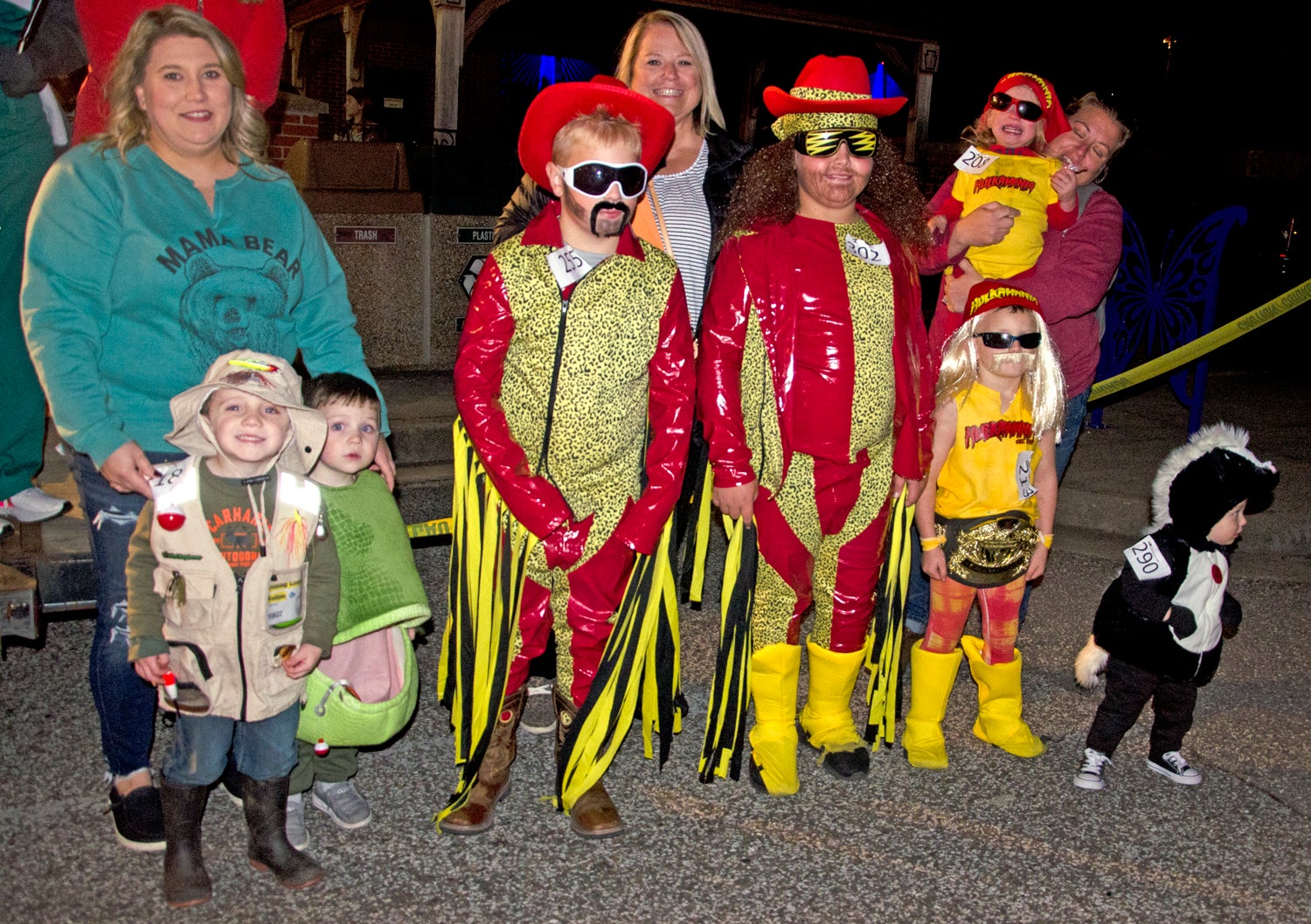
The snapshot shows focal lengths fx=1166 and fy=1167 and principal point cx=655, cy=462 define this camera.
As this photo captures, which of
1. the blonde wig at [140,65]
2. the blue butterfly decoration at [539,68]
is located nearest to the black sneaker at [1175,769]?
the blonde wig at [140,65]

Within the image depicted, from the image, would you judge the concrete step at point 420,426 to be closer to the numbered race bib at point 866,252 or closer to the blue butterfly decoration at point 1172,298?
the numbered race bib at point 866,252

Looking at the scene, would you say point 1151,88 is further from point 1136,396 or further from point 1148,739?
point 1148,739

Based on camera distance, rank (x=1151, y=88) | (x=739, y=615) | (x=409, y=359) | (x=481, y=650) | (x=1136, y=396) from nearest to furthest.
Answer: (x=481, y=650), (x=739, y=615), (x=409, y=359), (x=1136, y=396), (x=1151, y=88)

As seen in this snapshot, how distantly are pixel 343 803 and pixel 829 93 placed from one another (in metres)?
2.46

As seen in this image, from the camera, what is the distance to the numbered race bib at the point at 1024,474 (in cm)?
376

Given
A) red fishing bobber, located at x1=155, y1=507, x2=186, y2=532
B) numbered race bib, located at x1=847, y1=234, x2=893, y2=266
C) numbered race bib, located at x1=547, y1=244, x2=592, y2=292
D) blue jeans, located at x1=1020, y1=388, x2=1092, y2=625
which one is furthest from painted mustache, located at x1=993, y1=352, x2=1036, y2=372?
red fishing bobber, located at x1=155, y1=507, x2=186, y2=532

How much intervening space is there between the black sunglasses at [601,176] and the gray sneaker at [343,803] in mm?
1810

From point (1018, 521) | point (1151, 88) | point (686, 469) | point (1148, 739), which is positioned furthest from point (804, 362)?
point (1151, 88)

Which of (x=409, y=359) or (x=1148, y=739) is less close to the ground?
(x=409, y=359)

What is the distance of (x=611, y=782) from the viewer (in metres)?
3.65

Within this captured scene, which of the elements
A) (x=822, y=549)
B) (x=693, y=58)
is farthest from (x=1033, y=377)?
(x=693, y=58)

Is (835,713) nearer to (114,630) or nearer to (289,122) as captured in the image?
(114,630)

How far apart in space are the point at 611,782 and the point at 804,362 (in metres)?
1.44

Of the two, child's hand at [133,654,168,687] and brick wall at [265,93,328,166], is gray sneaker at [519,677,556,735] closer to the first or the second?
child's hand at [133,654,168,687]
